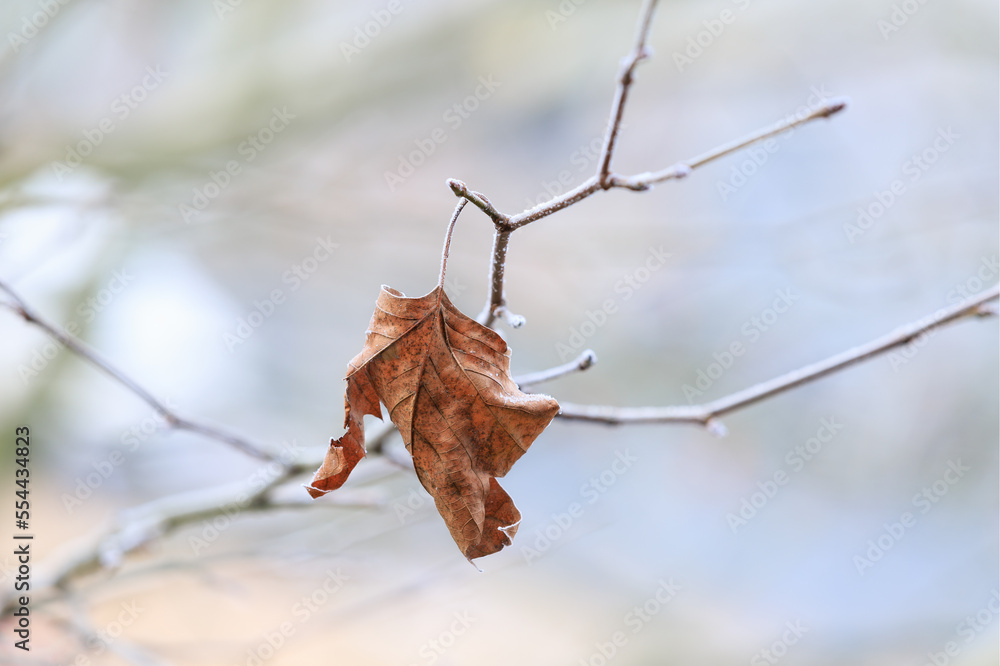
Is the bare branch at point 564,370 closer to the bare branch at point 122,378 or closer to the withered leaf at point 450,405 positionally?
the withered leaf at point 450,405

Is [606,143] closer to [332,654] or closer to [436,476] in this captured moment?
[436,476]

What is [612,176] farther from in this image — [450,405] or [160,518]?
[160,518]

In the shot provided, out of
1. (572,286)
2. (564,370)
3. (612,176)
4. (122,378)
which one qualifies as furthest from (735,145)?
(572,286)

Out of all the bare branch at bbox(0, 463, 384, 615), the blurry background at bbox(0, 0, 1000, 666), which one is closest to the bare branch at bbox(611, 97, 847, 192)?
the bare branch at bbox(0, 463, 384, 615)

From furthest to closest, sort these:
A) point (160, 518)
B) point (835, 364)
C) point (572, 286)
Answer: point (572, 286)
point (160, 518)
point (835, 364)

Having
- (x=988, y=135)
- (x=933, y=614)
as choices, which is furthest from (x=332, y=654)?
(x=988, y=135)

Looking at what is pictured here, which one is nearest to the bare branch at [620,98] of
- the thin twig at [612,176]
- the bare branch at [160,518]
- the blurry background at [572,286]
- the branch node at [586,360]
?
the thin twig at [612,176]
